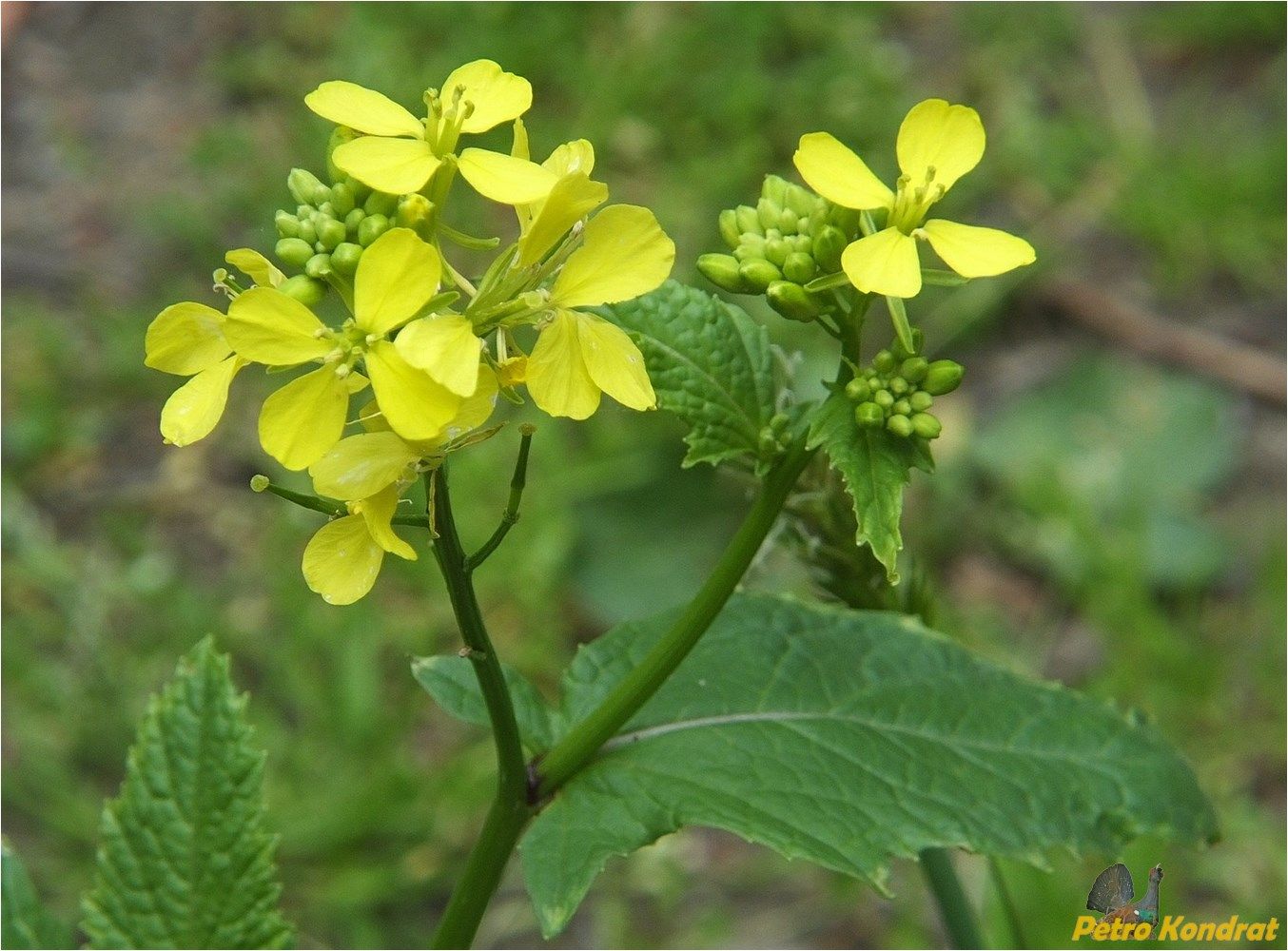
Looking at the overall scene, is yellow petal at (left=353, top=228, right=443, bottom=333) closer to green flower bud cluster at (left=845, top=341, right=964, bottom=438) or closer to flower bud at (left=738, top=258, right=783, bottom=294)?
flower bud at (left=738, top=258, right=783, bottom=294)

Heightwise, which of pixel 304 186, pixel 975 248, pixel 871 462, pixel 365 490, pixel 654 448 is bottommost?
pixel 654 448

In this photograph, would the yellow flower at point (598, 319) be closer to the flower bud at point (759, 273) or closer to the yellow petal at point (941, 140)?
the flower bud at point (759, 273)

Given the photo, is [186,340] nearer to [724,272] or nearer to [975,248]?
[724,272]

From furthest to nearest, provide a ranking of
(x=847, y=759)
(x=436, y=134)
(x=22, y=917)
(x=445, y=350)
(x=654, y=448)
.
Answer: (x=654, y=448)
(x=22, y=917)
(x=847, y=759)
(x=436, y=134)
(x=445, y=350)

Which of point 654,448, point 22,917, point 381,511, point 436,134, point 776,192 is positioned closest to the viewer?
point 381,511

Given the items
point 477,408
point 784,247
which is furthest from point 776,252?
point 477,408

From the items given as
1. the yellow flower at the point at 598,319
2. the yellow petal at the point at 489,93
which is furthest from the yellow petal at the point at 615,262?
the yellow petal at the point at 489,93

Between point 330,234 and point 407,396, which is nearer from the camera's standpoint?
point 407,396

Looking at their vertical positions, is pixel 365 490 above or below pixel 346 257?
below

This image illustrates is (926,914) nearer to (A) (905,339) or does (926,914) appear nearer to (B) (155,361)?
(A) (905,339)
